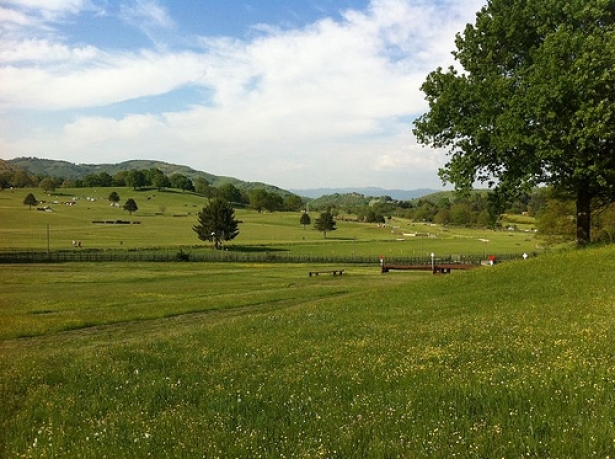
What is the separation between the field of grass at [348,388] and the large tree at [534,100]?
10454 millimetres

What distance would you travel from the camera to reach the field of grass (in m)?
6.74

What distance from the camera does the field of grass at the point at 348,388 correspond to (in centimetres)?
674

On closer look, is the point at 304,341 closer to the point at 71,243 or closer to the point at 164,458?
the point at 164,458

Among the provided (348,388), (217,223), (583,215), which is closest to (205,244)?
(217,223)

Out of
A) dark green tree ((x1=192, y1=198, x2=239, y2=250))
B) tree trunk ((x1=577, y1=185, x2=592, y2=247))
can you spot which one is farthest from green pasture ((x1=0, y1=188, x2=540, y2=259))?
tree trunk ((x1=577, y1=185, x2=592, y2=247))

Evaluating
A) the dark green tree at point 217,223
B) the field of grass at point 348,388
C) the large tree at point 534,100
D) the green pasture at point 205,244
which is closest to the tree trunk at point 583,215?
the large tree at point 534,100

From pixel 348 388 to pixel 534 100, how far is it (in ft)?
80.0

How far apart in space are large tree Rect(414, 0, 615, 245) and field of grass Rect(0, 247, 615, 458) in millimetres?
10454

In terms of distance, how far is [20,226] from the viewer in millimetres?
161375

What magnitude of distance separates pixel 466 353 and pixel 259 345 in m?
6.64

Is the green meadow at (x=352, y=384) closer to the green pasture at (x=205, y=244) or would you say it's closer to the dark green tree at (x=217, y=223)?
the green pasture at (x=205, y=244)

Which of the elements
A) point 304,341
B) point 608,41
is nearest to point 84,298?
point 304,341

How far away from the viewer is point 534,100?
2775 cm

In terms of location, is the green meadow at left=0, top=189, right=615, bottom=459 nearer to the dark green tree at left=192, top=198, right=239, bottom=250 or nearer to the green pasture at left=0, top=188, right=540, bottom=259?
the green pasture at left=0, top=188, right=540, bottom=259
